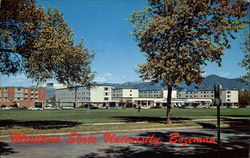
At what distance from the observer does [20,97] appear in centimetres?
14162

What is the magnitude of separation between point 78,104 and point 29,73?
132279 millimetres

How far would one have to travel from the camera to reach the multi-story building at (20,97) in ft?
437

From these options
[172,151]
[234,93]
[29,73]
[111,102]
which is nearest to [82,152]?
[172,151]

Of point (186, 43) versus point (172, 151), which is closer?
point (172, 151)

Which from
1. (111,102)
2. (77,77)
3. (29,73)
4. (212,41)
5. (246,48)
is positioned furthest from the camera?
(111,102)

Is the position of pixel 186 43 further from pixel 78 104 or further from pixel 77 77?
pixel 78 104

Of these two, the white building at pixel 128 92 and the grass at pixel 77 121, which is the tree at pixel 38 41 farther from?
the white building at pixel 128 92

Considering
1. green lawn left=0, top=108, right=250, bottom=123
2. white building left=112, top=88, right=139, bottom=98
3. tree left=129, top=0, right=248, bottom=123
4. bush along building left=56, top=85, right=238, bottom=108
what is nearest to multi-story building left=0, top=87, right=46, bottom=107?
bush along building left=56, top=85, right=238, bottom=108

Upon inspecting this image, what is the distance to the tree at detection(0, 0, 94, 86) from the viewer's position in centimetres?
1627

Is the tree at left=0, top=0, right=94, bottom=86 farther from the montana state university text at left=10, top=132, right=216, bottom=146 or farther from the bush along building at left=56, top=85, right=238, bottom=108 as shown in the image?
the bush along building at left=56, top=85, right=238, bottom=108

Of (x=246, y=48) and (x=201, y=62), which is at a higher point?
(x=246, y=48)

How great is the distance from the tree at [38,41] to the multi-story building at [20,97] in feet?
391

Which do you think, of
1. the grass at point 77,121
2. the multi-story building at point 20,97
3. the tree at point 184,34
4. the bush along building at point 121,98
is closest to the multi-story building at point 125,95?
the bush along building at point 121,98

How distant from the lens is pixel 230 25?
22.6 meters
